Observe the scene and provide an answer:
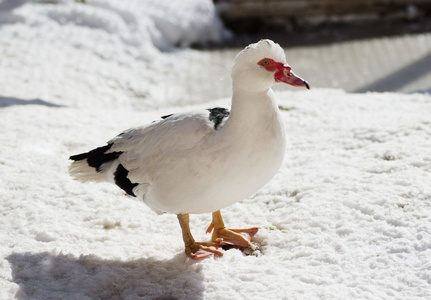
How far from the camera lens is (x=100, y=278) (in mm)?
2688

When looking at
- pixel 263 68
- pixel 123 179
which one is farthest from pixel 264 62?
pixel 123 179

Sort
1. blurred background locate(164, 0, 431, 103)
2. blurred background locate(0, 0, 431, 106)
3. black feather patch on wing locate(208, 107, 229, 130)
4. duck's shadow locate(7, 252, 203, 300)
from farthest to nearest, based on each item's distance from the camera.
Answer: blurred background locate(164, 0, 431, 103)
blurred background locate(0, 0, 431, 106)
black feather patch on wing locate(208, 107, 229, 130)
duck's shadow locate(7, 252, 203, 300)

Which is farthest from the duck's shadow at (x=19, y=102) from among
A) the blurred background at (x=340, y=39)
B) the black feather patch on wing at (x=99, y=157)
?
the black feather patch on wing at (x=99, y=157)

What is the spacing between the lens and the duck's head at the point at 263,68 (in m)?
2.62

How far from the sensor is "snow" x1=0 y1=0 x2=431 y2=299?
2.64 meters

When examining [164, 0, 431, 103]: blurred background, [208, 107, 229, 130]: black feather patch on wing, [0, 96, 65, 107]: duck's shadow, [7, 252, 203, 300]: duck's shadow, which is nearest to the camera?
[7, 252, 203, 300]: duck's shadow

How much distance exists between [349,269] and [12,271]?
1611 millimetres

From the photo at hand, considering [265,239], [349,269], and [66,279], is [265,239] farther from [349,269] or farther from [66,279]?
[66,279]

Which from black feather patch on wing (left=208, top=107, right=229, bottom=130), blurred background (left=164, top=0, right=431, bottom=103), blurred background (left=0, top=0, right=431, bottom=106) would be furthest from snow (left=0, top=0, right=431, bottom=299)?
blurred background (left=164, top=0, right=431, bottom=103)

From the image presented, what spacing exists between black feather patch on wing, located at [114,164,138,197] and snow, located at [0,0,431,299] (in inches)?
13.5

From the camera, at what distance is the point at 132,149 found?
9.56ft

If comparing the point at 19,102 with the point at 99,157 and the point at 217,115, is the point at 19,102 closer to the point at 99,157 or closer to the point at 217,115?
the point at 99,157

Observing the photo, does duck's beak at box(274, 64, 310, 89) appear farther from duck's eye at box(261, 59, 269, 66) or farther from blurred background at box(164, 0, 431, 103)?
blurred background at box(164, 0, 431, 103)

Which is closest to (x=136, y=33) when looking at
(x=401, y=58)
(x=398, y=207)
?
(x=401, y=58)
